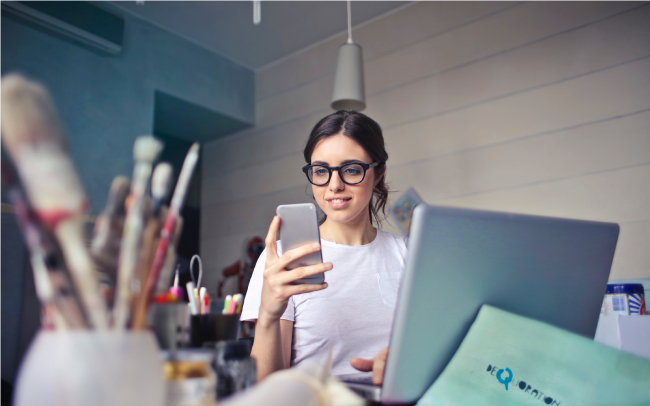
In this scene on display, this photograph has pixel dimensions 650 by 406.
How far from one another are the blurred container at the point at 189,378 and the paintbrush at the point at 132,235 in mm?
71

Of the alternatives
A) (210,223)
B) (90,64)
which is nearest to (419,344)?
(90,64)

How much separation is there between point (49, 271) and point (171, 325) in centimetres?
18

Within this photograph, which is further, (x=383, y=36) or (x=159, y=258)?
(x=383, y=36)

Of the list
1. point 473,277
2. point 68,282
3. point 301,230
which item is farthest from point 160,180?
point 301,230

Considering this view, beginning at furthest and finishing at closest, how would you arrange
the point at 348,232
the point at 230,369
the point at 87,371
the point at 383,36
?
the point at 383,36 → the point at 348,232 → the point at 230,369 → the point at 87,371

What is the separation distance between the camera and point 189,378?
42 centimetres

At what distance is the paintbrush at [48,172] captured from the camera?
35 centimetres

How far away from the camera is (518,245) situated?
2.06 ft

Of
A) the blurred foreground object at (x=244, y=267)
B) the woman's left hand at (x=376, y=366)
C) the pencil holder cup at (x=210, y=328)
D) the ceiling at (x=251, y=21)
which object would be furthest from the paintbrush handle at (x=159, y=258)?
the blurred foreground object at (x=244, y=267)

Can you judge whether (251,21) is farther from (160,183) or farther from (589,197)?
(160,183)

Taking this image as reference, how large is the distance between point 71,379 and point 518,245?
0.54 metres

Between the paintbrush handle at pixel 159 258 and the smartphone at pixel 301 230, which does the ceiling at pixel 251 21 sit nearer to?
the smartphone at pixel 301 230

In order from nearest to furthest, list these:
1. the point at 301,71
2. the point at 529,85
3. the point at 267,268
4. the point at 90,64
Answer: the point at 267,268
the point at 529,85
the point at 90,64
the point at 301,71

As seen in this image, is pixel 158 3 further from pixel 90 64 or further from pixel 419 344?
pixel 419 344
